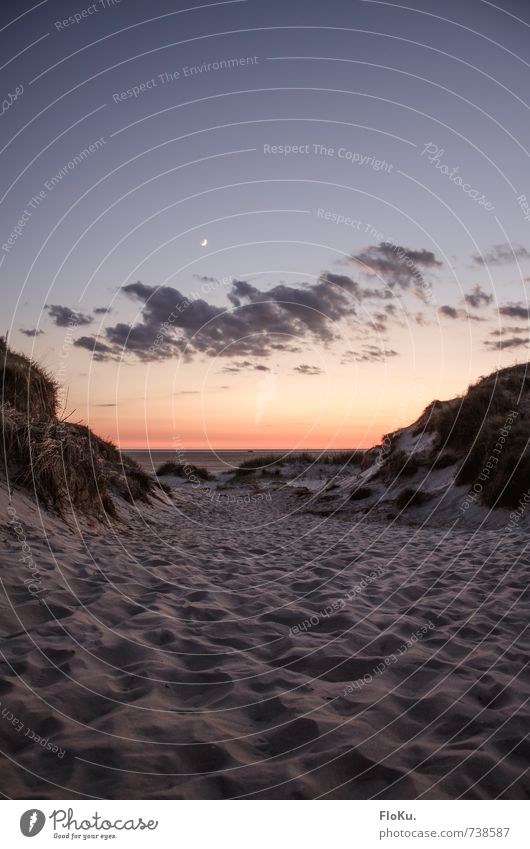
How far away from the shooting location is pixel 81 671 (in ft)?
12.5

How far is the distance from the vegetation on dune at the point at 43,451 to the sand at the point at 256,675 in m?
0.83

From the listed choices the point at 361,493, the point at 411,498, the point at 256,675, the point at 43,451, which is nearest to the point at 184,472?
the point at 361,493

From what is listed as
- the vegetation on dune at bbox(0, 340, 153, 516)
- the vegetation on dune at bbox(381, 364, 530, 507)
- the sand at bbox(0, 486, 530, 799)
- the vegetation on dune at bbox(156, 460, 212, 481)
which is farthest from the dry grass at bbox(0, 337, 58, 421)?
the vegetation on dune at bbox(156, 460, 212, 481)

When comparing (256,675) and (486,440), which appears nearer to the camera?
(256,675)

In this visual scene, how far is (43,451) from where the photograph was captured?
867 cm

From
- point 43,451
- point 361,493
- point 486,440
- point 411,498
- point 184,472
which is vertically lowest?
point 184,472

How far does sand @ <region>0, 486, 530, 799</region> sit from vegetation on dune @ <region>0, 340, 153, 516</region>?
83cm

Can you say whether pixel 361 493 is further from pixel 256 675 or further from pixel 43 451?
pixel 256 675

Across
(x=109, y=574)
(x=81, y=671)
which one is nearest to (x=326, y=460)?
(x=109, y=574)

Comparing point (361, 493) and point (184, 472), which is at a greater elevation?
point (361, 493)

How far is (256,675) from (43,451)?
241 inches

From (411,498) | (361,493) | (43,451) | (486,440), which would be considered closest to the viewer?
(43,451)

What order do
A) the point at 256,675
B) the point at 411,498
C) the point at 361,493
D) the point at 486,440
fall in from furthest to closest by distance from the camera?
the point at 361,493, the point at 411,498, the point at 486,440, the point at 256,675

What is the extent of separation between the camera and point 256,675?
402 centimetres
